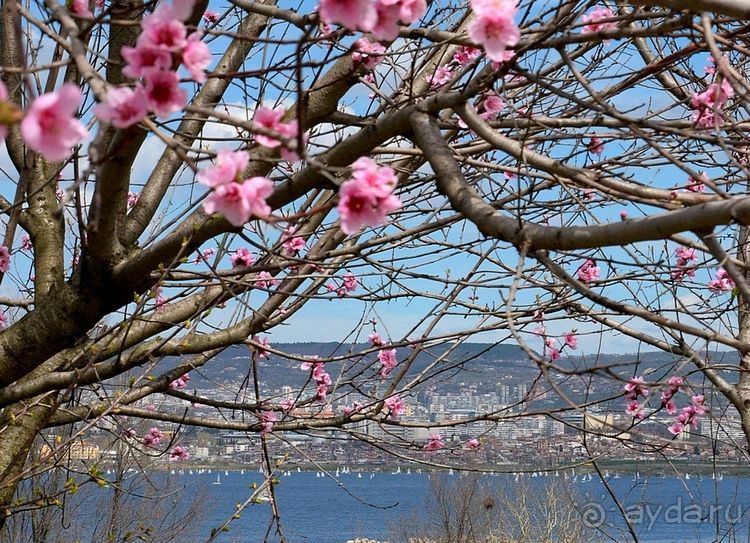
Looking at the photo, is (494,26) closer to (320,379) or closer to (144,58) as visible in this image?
(144,58)

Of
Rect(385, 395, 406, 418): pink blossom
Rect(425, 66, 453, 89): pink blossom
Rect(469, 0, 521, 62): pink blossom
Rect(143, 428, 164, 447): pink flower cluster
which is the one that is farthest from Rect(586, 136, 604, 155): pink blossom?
Rect(143, 428, 164, 447): pink flower cluster

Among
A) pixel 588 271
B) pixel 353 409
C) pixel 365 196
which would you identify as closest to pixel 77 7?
pixel 365 196

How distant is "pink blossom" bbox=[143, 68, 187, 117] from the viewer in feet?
3.97

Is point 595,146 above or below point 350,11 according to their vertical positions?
above

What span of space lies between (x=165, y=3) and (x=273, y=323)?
224 cm

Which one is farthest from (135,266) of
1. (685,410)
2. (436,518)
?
(436,518)

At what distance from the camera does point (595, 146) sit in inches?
106

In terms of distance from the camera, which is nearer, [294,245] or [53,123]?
[53,123]

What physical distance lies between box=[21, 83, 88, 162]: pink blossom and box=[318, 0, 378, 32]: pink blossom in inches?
18.1

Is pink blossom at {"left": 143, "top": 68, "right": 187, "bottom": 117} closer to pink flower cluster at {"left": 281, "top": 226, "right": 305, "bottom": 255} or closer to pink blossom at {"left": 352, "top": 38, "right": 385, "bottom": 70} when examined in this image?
pink blossom at {"left": 352, "top": 38, "right": 385, "bottom": 70}

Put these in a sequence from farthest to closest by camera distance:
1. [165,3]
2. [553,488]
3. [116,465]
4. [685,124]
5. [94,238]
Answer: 1. [553,488]
2. [116,465]
3. [94,238]
4. [685,124]
5. [165,3]

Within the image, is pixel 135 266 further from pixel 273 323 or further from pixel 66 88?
pixel 66 88

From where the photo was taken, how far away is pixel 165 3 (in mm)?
1188

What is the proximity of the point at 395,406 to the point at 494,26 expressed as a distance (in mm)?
2386
